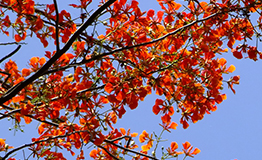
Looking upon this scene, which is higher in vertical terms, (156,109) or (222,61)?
(222,61)

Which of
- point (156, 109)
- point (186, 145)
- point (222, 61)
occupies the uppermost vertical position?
point (222, 61)

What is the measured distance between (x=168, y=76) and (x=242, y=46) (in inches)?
31.9

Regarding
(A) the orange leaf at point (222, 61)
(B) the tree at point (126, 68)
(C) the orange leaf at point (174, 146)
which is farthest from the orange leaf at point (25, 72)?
(A) the orange leaf at point (222, 61)

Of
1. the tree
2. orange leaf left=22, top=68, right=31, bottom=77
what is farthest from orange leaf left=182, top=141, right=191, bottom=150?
orange leaf left=22, top=68, right=31, bottom=77

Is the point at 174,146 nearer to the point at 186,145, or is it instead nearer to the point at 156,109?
the point at 186,145

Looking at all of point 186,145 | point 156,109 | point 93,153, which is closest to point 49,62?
point 156,109

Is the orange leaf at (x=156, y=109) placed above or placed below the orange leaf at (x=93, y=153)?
above

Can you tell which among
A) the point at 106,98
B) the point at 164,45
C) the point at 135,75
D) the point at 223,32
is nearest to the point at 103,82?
the point at 106,98

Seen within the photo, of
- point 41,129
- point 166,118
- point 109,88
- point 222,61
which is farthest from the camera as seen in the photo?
point 41,129

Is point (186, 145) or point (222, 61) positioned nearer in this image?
point (222, 61)

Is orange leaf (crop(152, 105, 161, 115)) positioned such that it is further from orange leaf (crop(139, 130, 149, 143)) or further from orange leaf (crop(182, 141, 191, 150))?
orange leaf (crop(182, 141, 191, 150))

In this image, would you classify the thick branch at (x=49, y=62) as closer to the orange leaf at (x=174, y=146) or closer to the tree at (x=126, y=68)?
the tree at (x=126, y=68)

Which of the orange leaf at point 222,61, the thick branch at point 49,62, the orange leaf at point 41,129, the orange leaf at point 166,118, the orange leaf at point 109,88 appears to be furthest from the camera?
the orange leaf at point 41,129

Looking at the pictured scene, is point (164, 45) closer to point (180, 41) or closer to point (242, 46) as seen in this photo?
point (180, 41)
